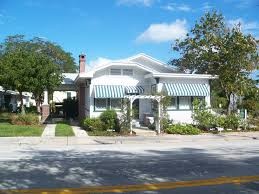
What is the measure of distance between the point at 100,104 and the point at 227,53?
9710 millimetres

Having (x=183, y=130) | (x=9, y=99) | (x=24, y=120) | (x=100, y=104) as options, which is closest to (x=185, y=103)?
(x=183, y=130)

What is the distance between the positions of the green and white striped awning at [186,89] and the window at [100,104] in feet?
14.1

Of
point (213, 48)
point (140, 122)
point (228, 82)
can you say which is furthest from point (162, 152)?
point (213, 48)

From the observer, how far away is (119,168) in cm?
1234

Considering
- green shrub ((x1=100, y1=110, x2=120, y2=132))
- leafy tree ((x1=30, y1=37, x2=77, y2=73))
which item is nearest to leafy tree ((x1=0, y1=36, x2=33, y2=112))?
green shrub ((x1=100, y1=110, x2=120, y2=132))

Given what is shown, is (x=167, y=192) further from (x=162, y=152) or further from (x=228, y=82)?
(x=228, y=82)

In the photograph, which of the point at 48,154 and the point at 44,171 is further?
the point at 48,154

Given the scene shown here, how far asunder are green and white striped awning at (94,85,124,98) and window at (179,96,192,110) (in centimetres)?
432

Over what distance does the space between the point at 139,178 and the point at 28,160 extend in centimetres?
495

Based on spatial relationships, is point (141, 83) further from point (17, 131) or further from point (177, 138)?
point (17, 131)

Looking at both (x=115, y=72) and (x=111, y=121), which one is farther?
(x=115, y=72)

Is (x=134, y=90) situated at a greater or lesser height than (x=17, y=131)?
greater

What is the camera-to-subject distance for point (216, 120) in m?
28.5

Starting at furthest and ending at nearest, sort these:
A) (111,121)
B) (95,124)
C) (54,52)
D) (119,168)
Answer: (54,52)
(95,124)
(111,121)
(119,168)
